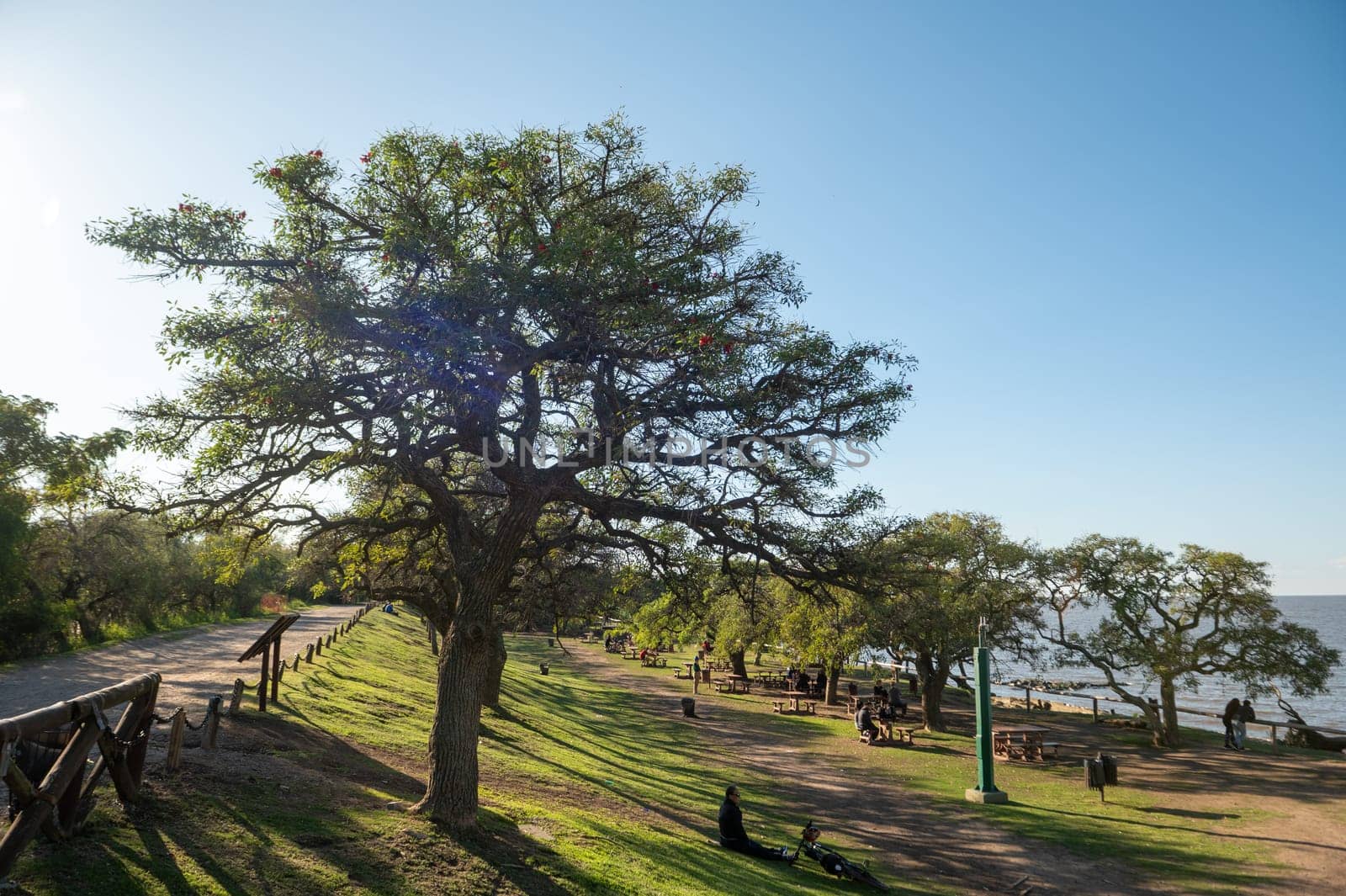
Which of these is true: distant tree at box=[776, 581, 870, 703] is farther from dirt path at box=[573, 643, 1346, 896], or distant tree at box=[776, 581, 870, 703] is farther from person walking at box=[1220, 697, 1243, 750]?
person walking at box=[1220, 697, 1243, 750]

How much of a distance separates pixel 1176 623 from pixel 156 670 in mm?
32930

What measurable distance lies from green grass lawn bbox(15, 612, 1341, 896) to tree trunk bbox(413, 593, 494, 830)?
32cm

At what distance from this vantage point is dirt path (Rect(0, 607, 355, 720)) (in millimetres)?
14867

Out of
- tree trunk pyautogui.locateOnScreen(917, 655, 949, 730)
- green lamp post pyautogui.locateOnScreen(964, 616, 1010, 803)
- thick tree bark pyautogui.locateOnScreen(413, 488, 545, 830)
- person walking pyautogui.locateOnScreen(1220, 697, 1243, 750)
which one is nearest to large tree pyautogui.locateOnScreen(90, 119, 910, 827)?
thick tree bark pyautogui.locateOnScreen(413, 488, 545, 830)

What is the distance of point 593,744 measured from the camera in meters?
22.5

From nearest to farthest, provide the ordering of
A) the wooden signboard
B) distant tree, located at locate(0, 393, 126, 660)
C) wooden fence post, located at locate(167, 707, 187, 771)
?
wooden fence post, located at locate(167, 707, 187, 771), the wooden signboard, distant tree, located at locate(0, 393, 126, 660)

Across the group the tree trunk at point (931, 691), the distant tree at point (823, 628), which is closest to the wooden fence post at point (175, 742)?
the distant tree at point (823, 628)

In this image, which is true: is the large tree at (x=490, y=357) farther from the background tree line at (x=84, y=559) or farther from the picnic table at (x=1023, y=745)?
the picnic table at (x=1023, y=745)

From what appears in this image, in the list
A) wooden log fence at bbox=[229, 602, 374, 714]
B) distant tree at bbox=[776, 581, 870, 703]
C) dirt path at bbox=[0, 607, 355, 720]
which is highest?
distant tree at bbox=[776, 581, 870, 703]

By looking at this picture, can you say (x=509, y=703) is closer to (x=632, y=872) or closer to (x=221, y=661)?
(x=221, y=661)

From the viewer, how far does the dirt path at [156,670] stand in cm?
1487

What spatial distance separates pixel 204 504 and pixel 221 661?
15.1 metres

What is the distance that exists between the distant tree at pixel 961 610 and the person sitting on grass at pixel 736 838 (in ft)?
39.5

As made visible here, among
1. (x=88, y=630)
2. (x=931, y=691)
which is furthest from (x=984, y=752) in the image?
(x=88, y=630)
